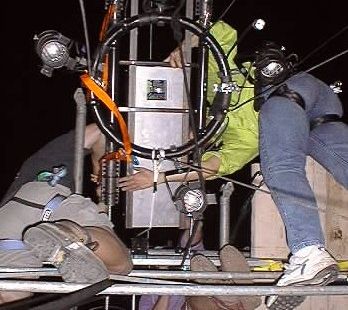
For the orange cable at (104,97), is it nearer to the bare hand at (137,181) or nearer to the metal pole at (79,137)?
the metal pole at (79,137)

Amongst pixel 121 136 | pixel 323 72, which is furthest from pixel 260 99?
pixel 323 72

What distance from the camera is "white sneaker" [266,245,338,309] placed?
207cm

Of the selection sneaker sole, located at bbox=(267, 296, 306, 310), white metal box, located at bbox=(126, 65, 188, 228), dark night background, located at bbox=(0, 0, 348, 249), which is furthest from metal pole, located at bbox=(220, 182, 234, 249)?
dark night background, located at bbox=(0, 0, 348, 249)

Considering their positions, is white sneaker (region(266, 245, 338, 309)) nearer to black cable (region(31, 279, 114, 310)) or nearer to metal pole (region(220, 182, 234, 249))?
black cable (region(31, 279, 114, 310))

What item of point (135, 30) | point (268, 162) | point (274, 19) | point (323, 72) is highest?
point (274, 19)

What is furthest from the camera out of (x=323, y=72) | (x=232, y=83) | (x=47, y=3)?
(x=47, y=3)

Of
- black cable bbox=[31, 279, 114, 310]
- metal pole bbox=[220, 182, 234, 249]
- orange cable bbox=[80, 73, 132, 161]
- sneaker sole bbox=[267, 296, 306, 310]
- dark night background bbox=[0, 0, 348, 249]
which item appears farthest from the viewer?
dark night background bbox=[0, 0, 348, 249]

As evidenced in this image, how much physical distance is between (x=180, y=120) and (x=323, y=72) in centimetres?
296

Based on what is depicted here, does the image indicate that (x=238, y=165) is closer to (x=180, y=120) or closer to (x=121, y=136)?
(x=180, y=120)

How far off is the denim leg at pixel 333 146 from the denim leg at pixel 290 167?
115 mm

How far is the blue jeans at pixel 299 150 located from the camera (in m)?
2.25

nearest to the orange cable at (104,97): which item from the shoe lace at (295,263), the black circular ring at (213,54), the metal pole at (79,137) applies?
the black circular ring at (213,54)

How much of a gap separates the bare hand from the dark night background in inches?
119

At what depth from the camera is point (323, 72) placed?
5.46m
